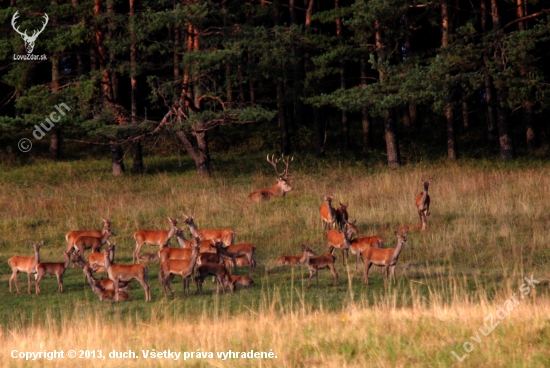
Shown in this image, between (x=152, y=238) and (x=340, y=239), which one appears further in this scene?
(x=152, y=238)

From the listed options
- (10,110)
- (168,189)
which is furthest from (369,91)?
(10,110)

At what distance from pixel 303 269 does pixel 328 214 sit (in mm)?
3083

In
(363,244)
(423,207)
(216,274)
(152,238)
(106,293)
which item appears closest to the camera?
(106,293)

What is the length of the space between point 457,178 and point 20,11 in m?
13.6

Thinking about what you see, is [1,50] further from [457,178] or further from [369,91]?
[457,178]

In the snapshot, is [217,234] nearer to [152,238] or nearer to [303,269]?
[152,238]

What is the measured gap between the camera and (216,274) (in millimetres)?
12719

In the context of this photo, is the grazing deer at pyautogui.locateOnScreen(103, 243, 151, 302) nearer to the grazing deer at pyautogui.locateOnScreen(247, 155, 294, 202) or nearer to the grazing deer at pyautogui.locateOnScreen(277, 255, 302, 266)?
the grazing deer at pyautogui.locateOnScreen(277, 255, 302, 266)

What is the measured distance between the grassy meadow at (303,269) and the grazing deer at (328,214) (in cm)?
26

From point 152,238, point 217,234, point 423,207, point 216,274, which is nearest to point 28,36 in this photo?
point 152,238

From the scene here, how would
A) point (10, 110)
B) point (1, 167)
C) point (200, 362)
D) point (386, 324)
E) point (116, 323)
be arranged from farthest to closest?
point (10, 110) < point (1, 167) < point (116, 323) < point (386, 324) < point (200, 362)

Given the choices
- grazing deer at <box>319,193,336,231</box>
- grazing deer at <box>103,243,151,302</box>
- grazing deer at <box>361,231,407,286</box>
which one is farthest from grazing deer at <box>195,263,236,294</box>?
grazing deer at <box>319,193,336,231</box>

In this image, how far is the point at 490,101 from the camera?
2775cm

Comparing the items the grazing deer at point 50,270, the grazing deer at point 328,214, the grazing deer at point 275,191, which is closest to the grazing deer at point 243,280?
the grazing deer at point 50,270
